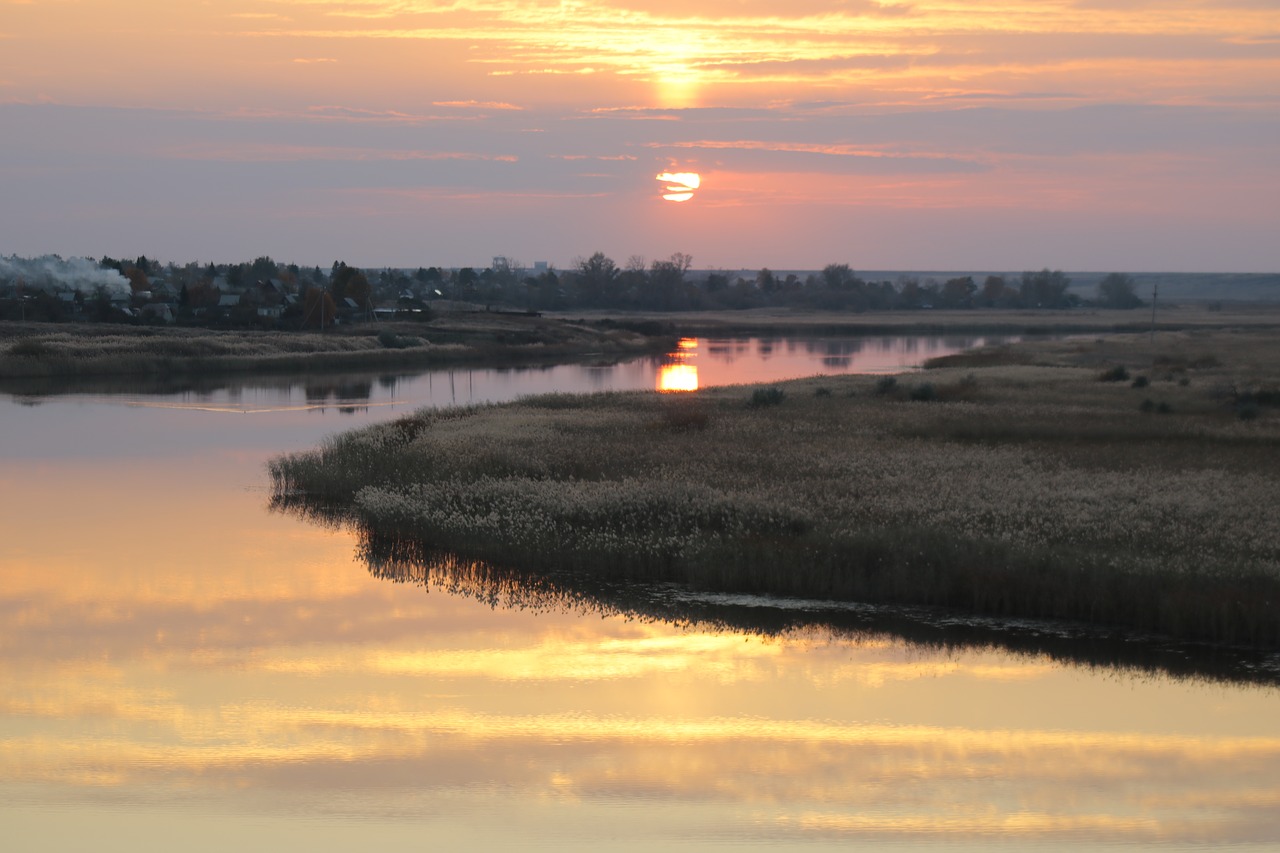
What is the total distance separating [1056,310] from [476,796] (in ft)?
591

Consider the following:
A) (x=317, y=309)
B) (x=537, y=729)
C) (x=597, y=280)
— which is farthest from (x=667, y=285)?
(x=537, y=729)

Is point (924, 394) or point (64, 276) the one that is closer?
point (924, 394)

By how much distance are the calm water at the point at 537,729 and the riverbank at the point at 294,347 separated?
4465 centimetres

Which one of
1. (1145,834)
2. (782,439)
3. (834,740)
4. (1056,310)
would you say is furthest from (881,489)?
(1056,310)

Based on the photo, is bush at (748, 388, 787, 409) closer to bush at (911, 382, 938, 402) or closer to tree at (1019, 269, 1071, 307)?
bush at (911, 382, 938, 402)

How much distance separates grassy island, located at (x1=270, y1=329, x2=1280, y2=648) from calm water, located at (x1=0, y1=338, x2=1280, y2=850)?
1.41 metres

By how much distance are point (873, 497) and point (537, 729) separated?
1015cm

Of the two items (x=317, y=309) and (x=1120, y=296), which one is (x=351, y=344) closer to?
(x=317, y=309)

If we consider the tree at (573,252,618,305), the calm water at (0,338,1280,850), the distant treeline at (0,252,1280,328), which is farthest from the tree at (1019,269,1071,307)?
the calm water at (0,338,1280,850)

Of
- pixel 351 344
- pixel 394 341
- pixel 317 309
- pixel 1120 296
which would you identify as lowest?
pixel 351 344

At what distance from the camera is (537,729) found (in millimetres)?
12742

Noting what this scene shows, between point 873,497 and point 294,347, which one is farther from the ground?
point 873,497

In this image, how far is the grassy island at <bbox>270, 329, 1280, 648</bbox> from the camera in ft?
53.6

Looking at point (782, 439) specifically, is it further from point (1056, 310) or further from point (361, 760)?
point (1056, 310)
